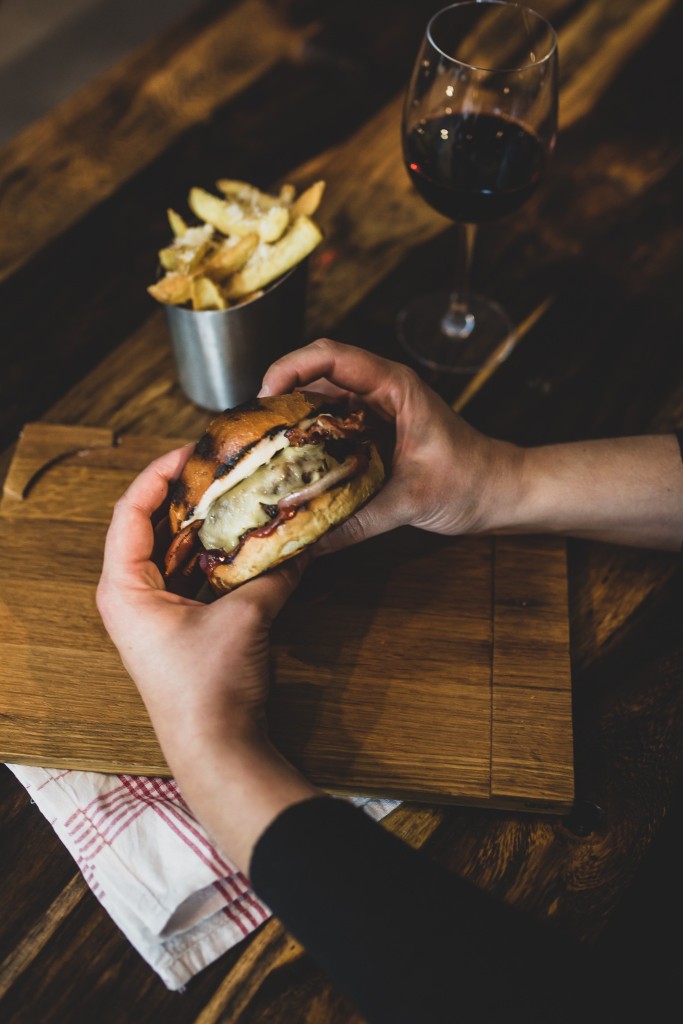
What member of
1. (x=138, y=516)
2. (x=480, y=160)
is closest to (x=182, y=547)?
(x=138, y=516)

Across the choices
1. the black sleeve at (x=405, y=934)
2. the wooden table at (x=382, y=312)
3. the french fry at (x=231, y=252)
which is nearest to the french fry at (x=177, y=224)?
the french fry at (x=231, y=252)

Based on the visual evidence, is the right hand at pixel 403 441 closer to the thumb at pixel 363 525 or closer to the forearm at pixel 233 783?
the thumb at pixel 363 525

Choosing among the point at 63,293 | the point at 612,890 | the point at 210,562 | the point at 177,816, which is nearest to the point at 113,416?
the point at 63,293

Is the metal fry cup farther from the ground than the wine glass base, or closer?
farther from the ground

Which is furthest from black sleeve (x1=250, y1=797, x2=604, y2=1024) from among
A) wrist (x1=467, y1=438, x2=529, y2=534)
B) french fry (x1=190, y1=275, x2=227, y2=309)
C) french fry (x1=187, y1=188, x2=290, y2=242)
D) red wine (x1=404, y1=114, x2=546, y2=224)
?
red wine (x1=404, y1=114, x2=546, y2=224)

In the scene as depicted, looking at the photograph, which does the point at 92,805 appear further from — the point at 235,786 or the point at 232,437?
the point at 232,437

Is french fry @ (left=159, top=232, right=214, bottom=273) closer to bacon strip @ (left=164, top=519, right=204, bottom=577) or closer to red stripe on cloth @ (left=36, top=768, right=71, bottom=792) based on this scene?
bacon strip @ (left=164, top=519, right=204, bottom=577)
